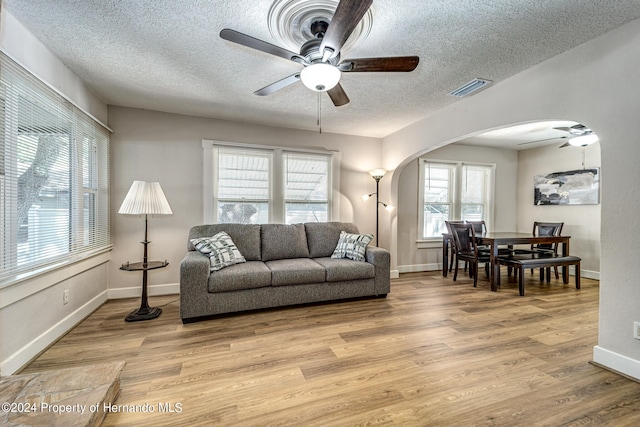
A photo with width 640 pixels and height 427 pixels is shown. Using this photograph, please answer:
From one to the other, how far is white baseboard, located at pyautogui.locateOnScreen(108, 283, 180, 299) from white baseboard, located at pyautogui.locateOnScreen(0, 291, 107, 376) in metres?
0.36

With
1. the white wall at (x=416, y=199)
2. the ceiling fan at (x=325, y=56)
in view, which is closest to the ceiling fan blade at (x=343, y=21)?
the ceiling fan at (x=325, y=56)

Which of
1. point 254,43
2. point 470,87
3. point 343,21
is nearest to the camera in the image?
point 343,21

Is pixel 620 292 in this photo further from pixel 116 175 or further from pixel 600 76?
pixel 116 175

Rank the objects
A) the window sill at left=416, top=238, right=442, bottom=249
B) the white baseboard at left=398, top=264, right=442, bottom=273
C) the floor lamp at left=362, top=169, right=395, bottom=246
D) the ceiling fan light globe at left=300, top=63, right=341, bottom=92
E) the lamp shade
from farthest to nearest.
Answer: the window sill at left=416, top=238, right=442, bottom=249 → the white baseboard at left=398, top=264, right=442, bottom=273 → the floor lamp at left=362, top=169, right=395, bottom=246 → the lamp shade → the ceiling fan light globe at left=300, top=63, right=341, bottom=92

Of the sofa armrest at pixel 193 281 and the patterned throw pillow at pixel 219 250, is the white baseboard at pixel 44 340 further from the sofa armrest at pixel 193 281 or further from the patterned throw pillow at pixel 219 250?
the patterned throw pillow at pixel 219 250

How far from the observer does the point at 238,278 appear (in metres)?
2.90

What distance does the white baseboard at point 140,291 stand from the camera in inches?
137

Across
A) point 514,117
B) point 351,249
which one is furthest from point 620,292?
point 351,249

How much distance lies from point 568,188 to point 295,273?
541 cm

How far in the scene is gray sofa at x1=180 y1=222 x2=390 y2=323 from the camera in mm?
2799

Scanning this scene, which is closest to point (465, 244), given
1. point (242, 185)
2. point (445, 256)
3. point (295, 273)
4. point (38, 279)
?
point (445, 256)

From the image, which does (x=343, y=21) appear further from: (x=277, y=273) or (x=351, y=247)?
(x=351, y=247)

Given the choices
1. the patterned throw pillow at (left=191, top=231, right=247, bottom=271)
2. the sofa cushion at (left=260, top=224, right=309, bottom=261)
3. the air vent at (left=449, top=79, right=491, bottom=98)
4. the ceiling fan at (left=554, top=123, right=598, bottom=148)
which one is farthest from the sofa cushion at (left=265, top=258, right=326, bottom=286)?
the ceiling fan at (left=554, top=123, right=598, bottom=148)

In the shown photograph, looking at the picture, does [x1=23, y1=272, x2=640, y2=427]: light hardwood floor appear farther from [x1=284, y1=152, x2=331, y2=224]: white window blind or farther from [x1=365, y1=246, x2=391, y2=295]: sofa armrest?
[x1=284, y1=152, x2=331, y2=224]: white window blind
